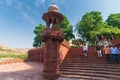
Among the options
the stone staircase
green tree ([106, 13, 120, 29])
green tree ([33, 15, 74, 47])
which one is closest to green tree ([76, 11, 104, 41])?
green tree ([33, 15, 74, 47])

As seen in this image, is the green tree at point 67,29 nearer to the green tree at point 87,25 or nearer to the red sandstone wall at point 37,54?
the green tree at point 87,25

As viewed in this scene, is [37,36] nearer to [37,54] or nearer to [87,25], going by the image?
[87,25]

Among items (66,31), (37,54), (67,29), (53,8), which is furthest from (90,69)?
(67,29)

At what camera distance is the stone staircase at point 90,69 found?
1103 cm

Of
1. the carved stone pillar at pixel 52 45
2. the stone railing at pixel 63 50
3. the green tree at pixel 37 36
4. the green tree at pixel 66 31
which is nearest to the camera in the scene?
the carved stone pillar at pixel 52 45

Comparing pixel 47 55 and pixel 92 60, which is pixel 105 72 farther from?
pixel 47 55

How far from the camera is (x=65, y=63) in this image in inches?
601

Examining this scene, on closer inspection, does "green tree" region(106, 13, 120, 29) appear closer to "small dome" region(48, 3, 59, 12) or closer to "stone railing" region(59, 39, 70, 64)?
"stone railing" region(59, 39, 70, 64)

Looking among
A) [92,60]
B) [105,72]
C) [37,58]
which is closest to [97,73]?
[105,72]

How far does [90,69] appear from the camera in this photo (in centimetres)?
1270

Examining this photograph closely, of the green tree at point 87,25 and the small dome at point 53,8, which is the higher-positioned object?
the green tree at point 87,25

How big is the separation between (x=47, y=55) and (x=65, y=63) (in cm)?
331

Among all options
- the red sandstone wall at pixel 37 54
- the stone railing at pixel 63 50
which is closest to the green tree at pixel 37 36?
the red sandstone wall at pixel 37 54

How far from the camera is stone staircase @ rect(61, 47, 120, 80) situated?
11034mm
